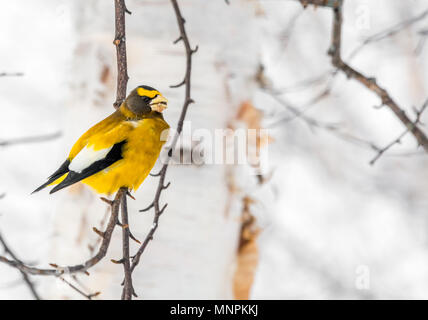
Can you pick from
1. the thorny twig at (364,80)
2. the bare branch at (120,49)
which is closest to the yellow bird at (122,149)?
the bare branch at (120,49)

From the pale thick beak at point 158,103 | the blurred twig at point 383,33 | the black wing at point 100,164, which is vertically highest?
the blurred twig at point 383,33

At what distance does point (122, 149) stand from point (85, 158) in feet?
0.29

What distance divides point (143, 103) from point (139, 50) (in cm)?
103

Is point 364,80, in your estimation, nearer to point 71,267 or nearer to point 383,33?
point 383,33

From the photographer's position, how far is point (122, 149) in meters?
1.29

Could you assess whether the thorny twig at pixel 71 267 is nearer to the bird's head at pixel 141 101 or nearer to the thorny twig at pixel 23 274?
the thorny twig at pixel 23 274

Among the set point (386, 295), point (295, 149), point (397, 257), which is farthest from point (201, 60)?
point (397, 257)

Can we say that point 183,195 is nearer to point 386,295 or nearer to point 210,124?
point 210,124

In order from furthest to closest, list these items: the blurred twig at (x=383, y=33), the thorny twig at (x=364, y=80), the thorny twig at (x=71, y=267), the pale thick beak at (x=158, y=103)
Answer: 1. the blurred twig at (x=383, y=33)
2. the thorny twig at (x=364, y=80)
3. the pale thick beak at (x=158, y=103)
4. the thorny twig at (x=71, y=267)

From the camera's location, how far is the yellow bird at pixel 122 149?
127 cm

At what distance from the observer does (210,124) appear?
2303mm

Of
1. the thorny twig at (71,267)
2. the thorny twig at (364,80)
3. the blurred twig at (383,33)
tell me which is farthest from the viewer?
the blurred twig at (383,33)

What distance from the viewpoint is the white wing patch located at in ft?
4.12

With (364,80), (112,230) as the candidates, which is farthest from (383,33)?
(112,230)
